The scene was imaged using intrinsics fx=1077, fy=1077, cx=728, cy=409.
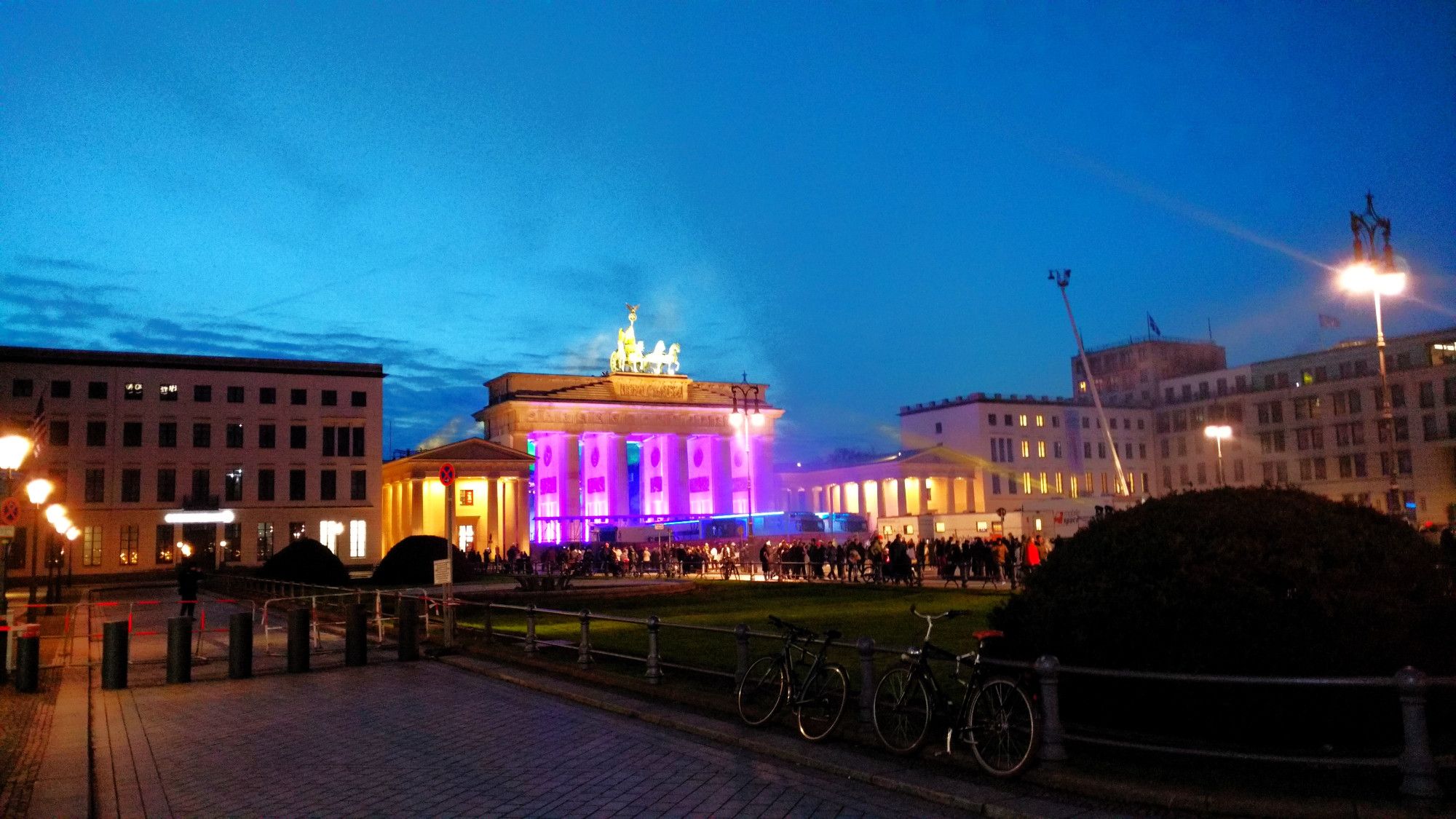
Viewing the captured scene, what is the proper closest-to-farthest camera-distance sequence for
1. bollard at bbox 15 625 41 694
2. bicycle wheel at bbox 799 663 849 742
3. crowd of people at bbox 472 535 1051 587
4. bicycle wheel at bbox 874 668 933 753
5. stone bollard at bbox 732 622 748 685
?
1. bicycle wheel at bbox 874 668 933 753
2. bicycle wheel at bbox 799 663 849 742
3. stone bollard at bbox 732 622 748 685
4. bollard at bbox 15 625 41 694
5. crowd of people at bbox 472 535 1051 587

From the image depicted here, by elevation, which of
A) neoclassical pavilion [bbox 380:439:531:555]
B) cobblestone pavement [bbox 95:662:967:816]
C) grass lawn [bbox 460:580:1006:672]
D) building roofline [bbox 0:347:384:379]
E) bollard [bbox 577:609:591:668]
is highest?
building roofline [bbox 0:347:384:379]

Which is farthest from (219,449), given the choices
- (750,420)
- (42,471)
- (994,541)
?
(994,541)

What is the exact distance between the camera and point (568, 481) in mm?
93000

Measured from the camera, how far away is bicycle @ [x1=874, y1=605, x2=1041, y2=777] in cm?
854

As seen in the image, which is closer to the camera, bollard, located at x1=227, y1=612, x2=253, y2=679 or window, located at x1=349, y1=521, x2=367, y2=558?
bollard, located at x1=227, y1=612, x2=253, y2=679

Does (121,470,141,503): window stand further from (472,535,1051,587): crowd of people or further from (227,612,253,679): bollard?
(227,612,253,679): bollard

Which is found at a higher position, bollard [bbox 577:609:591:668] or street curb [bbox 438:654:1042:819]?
bollard [bbox 577:609:591:668]

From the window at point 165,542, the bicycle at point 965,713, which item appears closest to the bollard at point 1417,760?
the bicycle at point 965,713

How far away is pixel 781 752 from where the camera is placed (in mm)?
10133

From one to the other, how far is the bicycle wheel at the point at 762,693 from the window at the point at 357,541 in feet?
231

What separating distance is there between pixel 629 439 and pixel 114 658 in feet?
276

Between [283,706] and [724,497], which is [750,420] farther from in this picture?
[283,706]

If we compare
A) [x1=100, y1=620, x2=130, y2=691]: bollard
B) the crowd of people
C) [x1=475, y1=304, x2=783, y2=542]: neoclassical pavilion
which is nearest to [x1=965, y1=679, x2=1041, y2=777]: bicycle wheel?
[x1=100, y1=620, x2=130, y2=691]: bollard

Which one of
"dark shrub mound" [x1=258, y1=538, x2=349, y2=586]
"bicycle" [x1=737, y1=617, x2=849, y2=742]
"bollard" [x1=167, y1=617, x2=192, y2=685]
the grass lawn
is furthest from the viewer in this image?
"dark shrub mound" [x1=258, y1=538, x2=349, y2=586]
